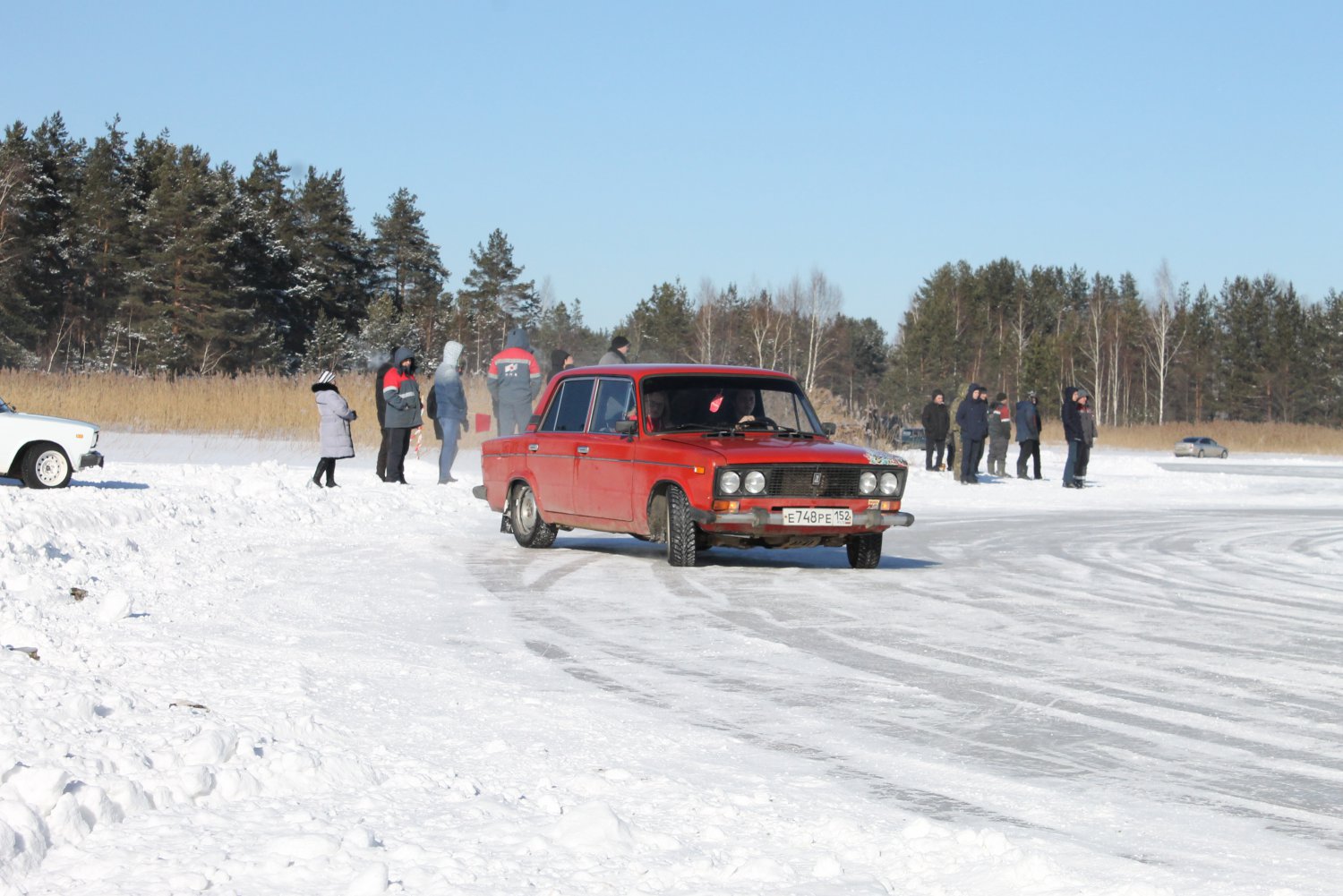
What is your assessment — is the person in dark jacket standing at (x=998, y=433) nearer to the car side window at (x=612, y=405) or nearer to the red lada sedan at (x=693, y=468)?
the red lada sedan at (x=693, y=468)

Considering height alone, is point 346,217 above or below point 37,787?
above

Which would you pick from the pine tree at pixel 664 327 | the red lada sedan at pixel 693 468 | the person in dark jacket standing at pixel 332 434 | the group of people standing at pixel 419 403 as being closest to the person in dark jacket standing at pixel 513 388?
the group of people standing at pixel 419 403

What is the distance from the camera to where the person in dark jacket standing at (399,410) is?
21.5 m

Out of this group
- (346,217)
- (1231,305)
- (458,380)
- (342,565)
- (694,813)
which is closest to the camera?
(694,813)

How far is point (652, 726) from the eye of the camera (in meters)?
6.22

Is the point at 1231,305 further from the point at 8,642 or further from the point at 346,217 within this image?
the point at 8,642

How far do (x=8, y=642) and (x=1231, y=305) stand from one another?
123364 mm

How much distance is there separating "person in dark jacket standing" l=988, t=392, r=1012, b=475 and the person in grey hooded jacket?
562 inches

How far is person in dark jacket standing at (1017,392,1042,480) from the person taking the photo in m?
32.9

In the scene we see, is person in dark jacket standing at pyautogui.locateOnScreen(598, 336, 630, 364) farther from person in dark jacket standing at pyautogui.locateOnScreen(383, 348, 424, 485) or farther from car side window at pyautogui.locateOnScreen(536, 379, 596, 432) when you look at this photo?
car side window at pyautogui.locateOnScreen(536, 379, 596, 432)

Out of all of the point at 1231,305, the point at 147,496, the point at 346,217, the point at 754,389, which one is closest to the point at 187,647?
the point at 754,389

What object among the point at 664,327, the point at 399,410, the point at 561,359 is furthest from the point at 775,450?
the point at 664,327

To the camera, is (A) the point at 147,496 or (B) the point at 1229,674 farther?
(A) the point at 147,496

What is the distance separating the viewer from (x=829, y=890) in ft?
13.4
